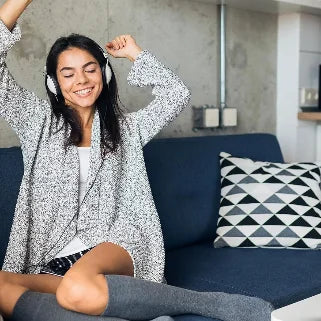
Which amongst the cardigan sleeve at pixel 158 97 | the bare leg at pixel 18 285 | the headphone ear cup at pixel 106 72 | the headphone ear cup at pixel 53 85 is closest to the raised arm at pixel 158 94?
→ the cardigan sleeve at pixel 158 97

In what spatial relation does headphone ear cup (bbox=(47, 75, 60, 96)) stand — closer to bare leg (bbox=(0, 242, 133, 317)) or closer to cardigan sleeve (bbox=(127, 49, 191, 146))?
cardigan sleeve (bbox=(127, 49, 191, 146))

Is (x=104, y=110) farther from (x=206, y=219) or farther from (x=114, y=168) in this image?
(x=206, y=219)

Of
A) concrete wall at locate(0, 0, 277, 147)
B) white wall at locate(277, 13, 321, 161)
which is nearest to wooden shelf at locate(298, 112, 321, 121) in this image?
white wall at locate(277, 13, 321, 161)

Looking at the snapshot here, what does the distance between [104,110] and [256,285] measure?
0.70 m

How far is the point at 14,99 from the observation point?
1.71m

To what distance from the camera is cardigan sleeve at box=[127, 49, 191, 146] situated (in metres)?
1.93

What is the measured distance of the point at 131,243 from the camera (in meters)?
1.81

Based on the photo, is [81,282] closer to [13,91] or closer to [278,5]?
[13,91]

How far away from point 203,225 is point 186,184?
0.17m

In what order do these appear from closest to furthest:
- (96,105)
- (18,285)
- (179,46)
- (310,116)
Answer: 1. (18,285)
2. (96,105)
3. (179,46)
4. (310,116)

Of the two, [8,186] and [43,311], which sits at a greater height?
[8,186]

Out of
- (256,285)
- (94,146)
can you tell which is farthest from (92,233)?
(256,285)

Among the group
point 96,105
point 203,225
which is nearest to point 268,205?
point 203,225

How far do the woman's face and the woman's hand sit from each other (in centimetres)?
14
